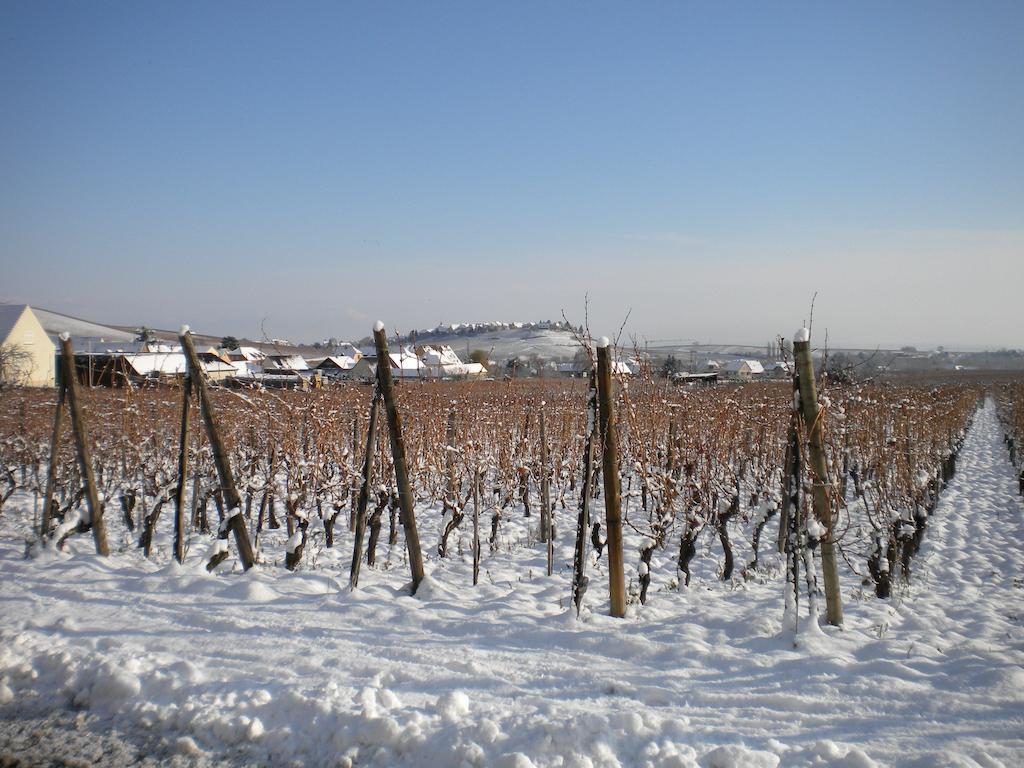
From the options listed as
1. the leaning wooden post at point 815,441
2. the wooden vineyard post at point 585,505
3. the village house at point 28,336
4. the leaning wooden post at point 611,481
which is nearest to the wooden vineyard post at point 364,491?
the wooden vineyard post at point 585,505

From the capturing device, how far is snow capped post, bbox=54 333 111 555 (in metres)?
5.23

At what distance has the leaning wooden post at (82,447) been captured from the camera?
5227mm

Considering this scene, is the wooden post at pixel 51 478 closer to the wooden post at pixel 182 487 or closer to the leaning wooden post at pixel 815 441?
the wooden post at pixel 182 487

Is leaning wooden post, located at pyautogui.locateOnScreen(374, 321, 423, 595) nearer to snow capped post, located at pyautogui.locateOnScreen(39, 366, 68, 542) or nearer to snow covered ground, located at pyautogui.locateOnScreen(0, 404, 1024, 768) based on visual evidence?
snow covered ground, located at pyautogui.locateOnScreen(0, 404, 1024, 768)

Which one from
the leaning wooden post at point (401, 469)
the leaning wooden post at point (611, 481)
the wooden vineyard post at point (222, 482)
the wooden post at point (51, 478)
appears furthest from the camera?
the wooden post at point (51, 478)

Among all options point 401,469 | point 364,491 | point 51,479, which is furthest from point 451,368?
point 401,469

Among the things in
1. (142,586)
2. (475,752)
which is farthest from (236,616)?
(475,752)

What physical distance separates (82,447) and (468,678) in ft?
13.8

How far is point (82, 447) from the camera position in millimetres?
A: 5340

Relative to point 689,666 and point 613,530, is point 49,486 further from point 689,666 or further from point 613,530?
point 689,666

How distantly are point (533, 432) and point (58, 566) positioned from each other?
7187 millimetres

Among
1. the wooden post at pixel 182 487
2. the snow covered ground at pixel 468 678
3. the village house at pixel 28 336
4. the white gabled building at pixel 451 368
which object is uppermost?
the village house at pixel 28 336

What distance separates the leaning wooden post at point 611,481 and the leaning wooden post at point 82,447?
418cm

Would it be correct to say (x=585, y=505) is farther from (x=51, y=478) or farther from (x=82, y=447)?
(x=51, y=478)
